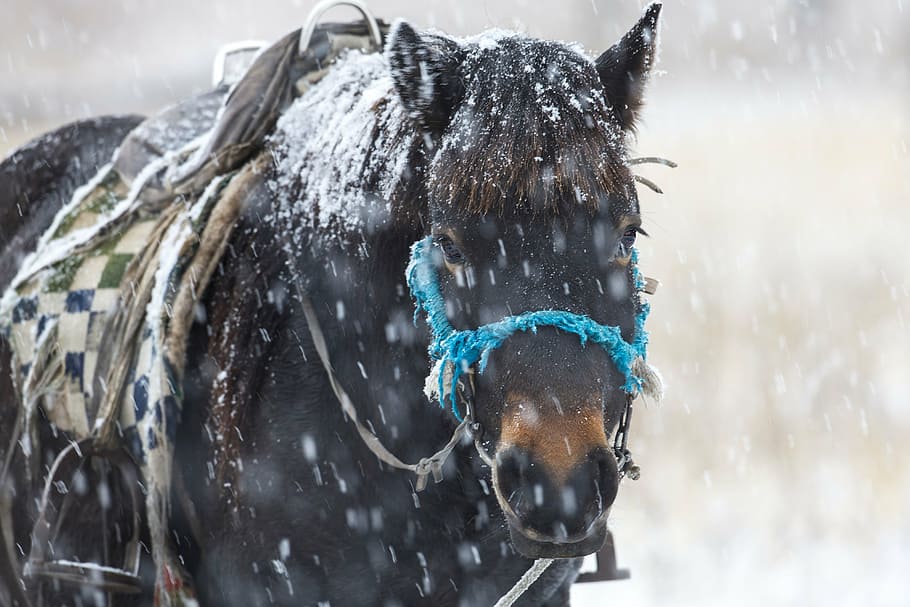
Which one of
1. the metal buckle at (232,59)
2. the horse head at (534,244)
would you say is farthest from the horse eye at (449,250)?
the metal buckle at (232,59)

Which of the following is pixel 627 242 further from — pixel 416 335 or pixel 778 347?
pixel 778 347

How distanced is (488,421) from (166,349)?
1.22m

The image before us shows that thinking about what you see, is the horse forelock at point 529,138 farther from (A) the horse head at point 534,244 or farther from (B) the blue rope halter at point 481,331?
(B) the blue rope halter at point 481,331

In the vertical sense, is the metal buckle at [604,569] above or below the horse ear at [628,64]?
below

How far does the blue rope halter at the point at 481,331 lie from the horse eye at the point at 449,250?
59 millimetres

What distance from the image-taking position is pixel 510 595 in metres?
2.54

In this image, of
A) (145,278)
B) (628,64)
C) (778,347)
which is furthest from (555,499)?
(778,347)

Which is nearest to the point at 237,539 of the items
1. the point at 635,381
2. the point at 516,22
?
the point at 635,381

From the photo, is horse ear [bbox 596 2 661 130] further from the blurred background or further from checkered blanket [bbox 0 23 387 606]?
checkered blanket [bbox 0 23 387 606]

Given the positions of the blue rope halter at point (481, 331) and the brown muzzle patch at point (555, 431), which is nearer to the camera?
the brown muzzle patch at point (555, 431)

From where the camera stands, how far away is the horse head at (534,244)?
6.59 ft

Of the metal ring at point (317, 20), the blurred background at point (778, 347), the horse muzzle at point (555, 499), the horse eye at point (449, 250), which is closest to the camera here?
the horse muzzle at point (555, 499)

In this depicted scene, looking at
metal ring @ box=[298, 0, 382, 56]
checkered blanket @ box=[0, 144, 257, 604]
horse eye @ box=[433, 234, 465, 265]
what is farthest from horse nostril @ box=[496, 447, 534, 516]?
metal ring @ box=[298, 0, 382, 56]

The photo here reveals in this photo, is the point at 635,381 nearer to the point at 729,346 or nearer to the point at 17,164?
the point at 17,164
